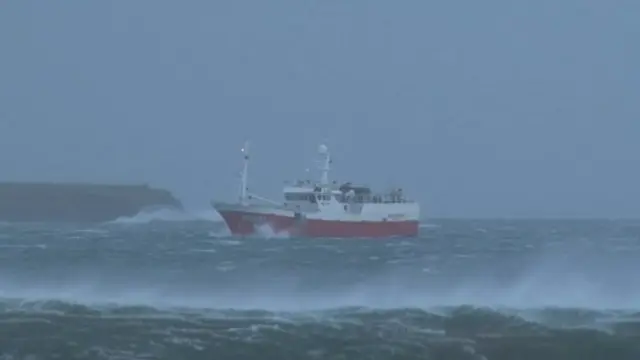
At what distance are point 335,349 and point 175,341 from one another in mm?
2611

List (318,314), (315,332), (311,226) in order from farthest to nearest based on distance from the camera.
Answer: (311,226)
(318,314)
(315,332)

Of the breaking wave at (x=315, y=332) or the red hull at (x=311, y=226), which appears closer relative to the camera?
the breaking wave at (x=315, y=332)

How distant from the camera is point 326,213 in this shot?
76.8 meters

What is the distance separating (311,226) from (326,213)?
1590 millimetres

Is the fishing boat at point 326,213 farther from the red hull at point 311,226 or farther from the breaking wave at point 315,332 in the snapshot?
the breaking wave at point 315,332

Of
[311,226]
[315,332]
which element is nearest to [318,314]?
[315,332]

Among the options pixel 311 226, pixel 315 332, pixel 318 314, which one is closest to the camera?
pixel 315 332

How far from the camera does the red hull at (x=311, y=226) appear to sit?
75.4 m

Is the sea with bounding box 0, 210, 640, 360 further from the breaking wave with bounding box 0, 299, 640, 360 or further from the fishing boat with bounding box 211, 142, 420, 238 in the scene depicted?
the fishing boat with bounding box 211, 142, 420, 238

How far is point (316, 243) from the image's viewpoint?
227ft

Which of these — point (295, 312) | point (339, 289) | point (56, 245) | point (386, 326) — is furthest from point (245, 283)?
point (56, 245)

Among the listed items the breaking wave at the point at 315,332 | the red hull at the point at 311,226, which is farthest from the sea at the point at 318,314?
the red hull at the point at 311,226

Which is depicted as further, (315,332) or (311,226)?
(311,226)

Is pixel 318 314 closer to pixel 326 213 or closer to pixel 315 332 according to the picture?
pixel 315 332
